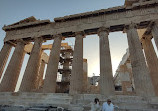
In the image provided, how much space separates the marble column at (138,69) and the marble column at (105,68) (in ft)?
8.69

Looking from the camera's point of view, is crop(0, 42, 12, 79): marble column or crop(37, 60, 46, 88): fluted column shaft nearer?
crop(0, 42, 12, 79): marble column

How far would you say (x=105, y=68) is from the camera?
1367 centimetres

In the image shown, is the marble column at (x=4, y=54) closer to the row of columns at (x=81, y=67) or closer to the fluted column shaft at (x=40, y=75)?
the row of columns at (x=81, y=67)

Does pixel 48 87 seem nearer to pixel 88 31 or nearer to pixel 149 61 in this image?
pixel 88 31

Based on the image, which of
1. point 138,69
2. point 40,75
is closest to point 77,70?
point 138,69

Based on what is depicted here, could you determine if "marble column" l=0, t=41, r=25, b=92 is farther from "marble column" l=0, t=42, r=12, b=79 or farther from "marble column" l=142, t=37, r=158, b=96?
"marble column" l=142, t=37, r=158, b=96

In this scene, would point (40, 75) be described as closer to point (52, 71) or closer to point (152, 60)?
point (52, 71)

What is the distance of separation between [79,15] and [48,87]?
38.5 ft

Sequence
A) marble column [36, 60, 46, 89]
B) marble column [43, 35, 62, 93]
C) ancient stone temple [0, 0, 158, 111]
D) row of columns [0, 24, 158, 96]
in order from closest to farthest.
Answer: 1. ancient stone temple [0, 0, 158, 111]
2. row of columns [0, 24, 158, 96]
3. marble column [43, 35, 62, 93]
4. marble column [36, 60, 46, 89]

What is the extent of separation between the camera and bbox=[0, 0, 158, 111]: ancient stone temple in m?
11.5

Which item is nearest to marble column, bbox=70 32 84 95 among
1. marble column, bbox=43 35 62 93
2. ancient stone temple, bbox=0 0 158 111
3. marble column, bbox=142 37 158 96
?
ancient stone temple, bbox=0 0 158 111

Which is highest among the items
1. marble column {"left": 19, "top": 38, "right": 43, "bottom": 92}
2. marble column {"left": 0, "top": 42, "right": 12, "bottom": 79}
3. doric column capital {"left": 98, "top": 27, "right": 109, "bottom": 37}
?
doric column capital {"left": 98, "top": 27, "right": 109, "bottom": 37}

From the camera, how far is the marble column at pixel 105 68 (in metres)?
12.5

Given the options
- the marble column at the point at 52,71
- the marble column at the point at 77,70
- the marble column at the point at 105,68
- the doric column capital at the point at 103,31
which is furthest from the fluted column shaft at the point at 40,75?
the doric column capital at the point at 103,31
